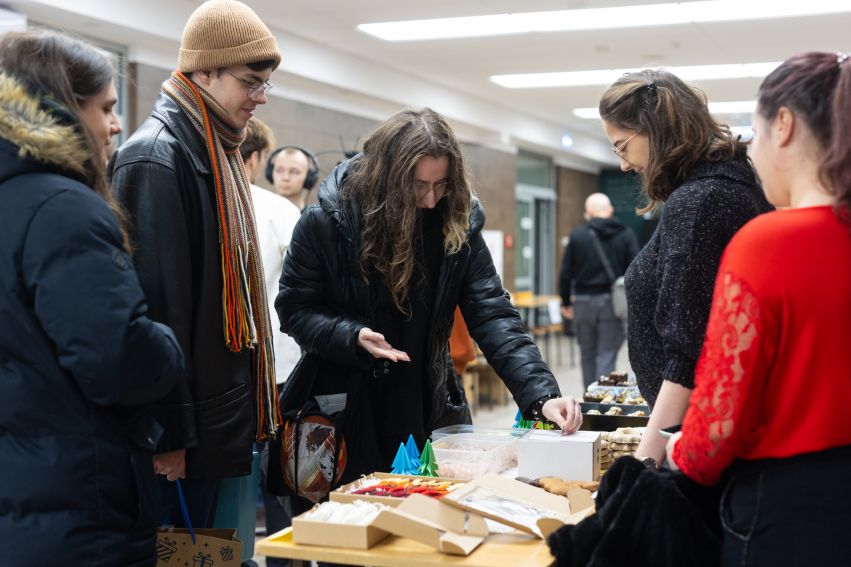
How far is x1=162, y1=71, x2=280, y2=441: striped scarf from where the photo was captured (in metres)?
2.14

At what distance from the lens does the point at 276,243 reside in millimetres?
3959

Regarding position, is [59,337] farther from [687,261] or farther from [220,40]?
[687,261]

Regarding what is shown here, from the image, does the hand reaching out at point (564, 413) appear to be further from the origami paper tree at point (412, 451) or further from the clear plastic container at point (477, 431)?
the origami paper tree at point (412, 451)

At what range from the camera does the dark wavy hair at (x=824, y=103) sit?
143cm

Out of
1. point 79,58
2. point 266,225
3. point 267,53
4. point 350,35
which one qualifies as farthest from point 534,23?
point 79,58

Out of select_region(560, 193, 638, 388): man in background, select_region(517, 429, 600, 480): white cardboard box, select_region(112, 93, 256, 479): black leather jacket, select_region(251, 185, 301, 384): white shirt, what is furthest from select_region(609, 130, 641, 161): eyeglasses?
select_region(560, 193, 638, 388): man in background

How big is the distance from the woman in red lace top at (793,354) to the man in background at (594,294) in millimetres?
6409

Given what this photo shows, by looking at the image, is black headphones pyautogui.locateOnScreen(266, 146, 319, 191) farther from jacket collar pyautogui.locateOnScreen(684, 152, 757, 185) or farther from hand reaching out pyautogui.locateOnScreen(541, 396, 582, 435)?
jacket collar pyautogui.locateOnScreen(684, 152, 757, 185)

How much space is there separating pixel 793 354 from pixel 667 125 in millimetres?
761

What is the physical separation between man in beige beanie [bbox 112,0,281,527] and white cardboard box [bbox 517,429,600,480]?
0.63 meters

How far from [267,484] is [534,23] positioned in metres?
6.08

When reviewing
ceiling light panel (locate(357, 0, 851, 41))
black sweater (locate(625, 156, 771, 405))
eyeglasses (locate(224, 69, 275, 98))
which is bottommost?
black sweater (locate(625, 156, 771, 405))

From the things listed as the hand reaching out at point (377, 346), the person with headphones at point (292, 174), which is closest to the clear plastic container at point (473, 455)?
the hand reaching out at point (377, 346)

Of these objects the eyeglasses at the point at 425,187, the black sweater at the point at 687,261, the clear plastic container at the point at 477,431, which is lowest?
the clear plastic container at the point at 477,431
